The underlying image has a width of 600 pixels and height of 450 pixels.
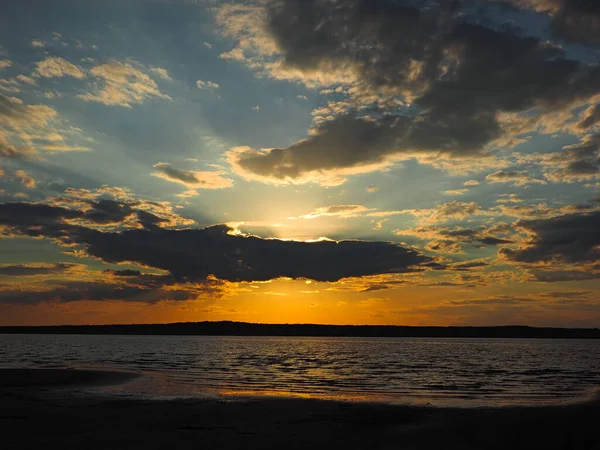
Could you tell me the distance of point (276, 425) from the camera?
24.8 metres

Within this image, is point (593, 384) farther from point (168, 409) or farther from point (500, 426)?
point (168, 409)

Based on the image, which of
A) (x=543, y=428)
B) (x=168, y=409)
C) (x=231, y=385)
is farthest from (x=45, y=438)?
(x=231, y=385)

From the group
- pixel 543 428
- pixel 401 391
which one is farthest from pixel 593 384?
pixel 543 428

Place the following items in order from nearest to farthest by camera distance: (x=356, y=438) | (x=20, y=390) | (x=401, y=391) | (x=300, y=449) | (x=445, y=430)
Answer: (x=300, y=449)
(x=356, y=438)
(x=445, y=430)
(x=20, y=390)
(x=401, y=391)

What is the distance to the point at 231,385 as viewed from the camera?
147ft

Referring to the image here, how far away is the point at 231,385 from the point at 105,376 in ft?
48.3

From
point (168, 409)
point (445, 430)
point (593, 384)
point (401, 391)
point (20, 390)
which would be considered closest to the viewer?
point (445, 430)

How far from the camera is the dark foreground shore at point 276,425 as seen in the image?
2079 centimetres

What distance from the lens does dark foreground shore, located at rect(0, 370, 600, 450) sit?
20791 millimetres

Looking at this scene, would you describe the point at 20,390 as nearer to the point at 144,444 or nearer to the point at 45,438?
the point at 45,438

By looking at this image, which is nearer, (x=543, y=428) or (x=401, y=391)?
(x=543, y=428)

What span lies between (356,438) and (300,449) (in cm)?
349

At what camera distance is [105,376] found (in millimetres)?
51062

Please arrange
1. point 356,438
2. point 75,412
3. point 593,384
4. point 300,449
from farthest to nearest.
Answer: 1. point 593,384
2. point 75,412
3. point 356,438
4. point 300,449
